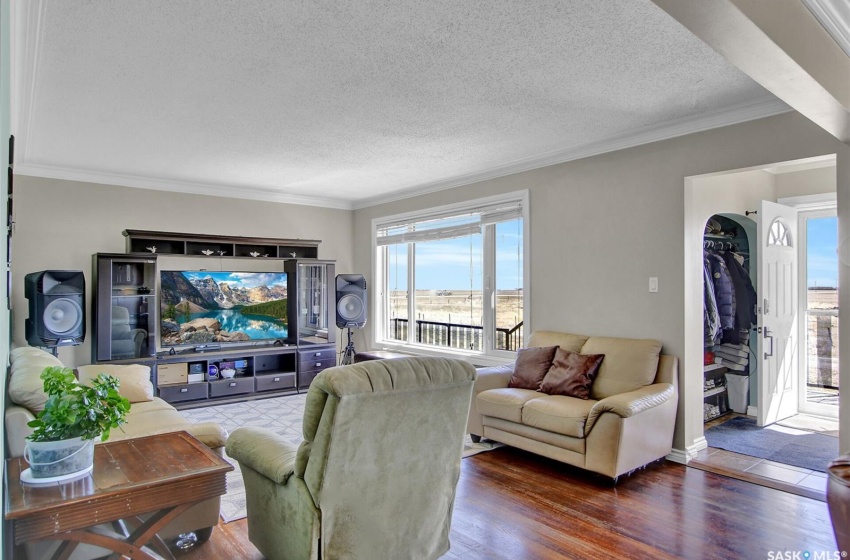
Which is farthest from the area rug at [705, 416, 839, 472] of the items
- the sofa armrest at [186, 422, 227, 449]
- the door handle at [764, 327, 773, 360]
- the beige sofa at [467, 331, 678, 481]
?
the sofa armrest at [186, 422, 227, 449]

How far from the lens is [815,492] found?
309 cm

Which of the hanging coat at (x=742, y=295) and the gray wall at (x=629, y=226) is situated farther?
the hanging coat at (x=742, y=295)

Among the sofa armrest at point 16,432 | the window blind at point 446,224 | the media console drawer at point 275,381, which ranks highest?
the window blind at point 446,224

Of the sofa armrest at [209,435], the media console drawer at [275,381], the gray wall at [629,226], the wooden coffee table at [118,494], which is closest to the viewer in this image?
the wooden coffee table at [118,494]

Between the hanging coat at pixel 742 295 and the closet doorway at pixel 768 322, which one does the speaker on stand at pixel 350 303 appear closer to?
the closet doorway at pixel 768 322

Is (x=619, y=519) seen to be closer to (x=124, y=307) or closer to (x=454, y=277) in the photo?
(x=454, y=277)

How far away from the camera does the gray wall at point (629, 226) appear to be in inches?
135

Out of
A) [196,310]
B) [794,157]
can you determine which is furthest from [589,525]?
[196,310]

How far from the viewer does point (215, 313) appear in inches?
230

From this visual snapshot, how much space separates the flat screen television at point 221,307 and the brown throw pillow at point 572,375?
11.7 feet

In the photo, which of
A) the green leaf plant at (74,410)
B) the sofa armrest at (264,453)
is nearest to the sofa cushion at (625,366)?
the sofa armrest at (264,453)

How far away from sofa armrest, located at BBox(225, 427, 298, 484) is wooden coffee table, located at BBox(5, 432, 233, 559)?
0.21 meters

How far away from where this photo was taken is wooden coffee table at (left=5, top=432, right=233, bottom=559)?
1.59 meters

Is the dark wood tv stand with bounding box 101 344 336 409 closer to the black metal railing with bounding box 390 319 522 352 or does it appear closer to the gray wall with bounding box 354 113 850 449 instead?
the black metal railing with bounding box 390 319 522 352
